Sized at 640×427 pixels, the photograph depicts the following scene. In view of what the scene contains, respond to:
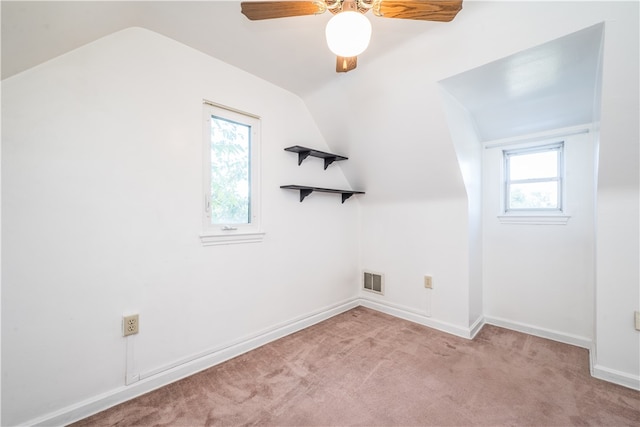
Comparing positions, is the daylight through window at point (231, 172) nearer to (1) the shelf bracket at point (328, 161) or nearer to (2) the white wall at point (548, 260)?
(1) the shelf bracket at point (328, 161)

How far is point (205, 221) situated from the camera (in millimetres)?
2064

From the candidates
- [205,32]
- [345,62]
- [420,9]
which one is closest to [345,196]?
[345,62]

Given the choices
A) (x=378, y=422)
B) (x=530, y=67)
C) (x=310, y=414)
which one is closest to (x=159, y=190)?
(x=310, y=414)

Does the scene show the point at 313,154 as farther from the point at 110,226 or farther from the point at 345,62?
the point at 110,226

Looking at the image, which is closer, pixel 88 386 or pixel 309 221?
pixel 88 386

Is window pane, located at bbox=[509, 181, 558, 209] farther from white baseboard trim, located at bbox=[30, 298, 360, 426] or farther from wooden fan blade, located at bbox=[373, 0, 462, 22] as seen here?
white baseboard trim, located at bbox=[30, 298, 360, 426]

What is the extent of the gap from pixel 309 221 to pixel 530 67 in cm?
217

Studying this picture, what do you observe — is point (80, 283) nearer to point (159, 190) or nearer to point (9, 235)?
point (9, 235)

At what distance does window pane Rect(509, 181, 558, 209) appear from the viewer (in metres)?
2.65

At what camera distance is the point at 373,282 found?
341cm

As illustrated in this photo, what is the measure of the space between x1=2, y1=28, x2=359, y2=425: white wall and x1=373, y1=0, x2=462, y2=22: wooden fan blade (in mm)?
1433

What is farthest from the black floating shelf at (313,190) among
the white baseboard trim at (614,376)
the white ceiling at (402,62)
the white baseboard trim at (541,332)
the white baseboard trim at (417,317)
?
the white baseboard trim at (614,376)

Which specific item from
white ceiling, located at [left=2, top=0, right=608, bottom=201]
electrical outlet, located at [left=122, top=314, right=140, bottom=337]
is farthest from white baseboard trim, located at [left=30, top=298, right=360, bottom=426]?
white ceiling, located at [left=2, top=0, right=608, bottom=201]

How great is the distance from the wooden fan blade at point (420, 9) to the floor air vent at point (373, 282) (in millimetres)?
2704
